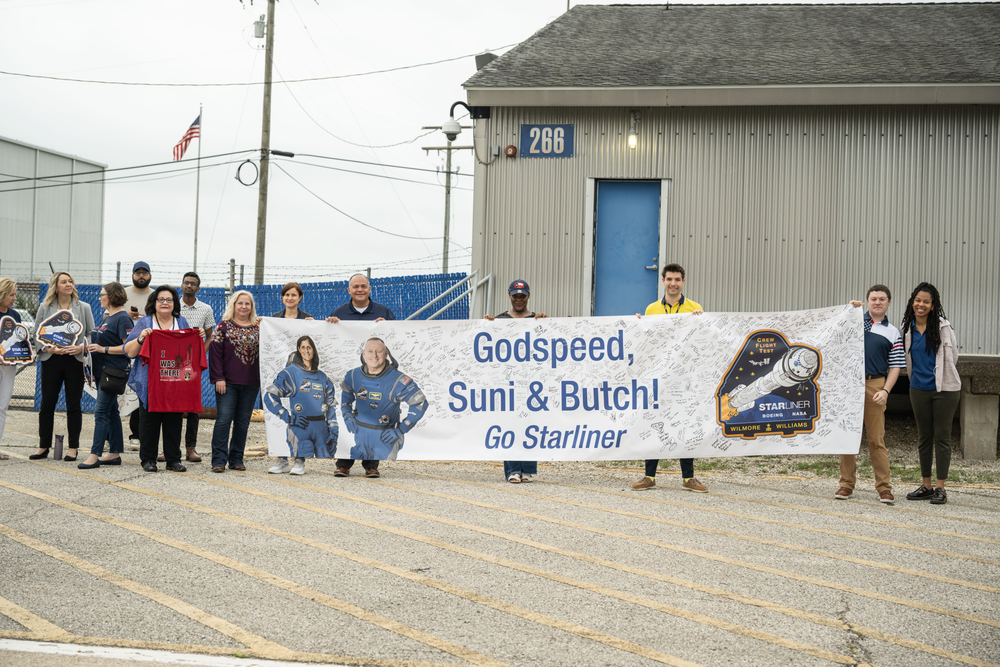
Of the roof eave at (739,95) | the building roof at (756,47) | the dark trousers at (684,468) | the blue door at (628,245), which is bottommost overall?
the dark trousers at (684,468)

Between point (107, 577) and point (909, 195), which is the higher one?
point (909, 195)

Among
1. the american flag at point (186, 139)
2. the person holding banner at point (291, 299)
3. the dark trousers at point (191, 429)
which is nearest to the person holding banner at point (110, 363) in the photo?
the dark trousers at point (191, 429)

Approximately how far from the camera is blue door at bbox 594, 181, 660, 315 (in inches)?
471

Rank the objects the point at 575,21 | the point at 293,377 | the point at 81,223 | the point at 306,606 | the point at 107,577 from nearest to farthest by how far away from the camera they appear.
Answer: the point at 306,606 → the point at 107,577 → the point at 293,377 → the point at 575,21 → the point at 81,223

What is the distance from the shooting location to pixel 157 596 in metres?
4.27

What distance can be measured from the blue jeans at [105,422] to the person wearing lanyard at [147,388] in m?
0.30

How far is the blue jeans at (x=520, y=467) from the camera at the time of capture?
8.05 m

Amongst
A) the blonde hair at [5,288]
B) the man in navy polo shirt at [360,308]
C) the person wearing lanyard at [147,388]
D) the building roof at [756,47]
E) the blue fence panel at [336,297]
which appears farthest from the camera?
the blue fence panel at [336,297]

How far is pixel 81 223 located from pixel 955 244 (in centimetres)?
5571

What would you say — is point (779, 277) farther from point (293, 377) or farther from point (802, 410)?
point (293, 377)

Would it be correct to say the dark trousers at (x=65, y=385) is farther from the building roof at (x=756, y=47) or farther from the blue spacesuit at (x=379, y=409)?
the building roof at (x=756, y=47)

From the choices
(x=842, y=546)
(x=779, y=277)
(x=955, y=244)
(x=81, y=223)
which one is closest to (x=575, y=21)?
(x=779, y=277)

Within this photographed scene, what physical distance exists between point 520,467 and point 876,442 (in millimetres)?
3131

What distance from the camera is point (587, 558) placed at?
5.19m
